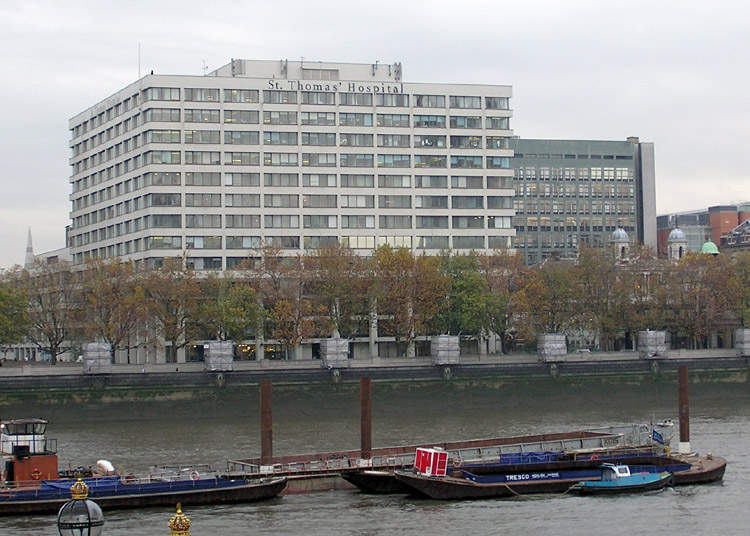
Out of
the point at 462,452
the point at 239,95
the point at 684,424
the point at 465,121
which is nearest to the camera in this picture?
the point at 462,452

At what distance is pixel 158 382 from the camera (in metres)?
114

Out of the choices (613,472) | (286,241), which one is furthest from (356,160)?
(613,472)

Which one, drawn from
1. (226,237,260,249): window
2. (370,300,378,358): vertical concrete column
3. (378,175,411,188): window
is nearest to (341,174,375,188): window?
(378,175,411,188): window

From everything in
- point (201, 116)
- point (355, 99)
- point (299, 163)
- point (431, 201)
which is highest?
point (355, 99)

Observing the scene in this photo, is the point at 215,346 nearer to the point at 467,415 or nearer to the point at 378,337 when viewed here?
the point at 467,415

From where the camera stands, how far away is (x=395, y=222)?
518 feet

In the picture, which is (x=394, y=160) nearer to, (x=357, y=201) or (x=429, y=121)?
(x=429, y=121)

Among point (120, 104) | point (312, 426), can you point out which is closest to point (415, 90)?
point (120, 104)

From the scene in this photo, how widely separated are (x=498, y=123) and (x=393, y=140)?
15196 mm

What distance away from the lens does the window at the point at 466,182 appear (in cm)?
16038

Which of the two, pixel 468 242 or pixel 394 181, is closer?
pixel 394 181

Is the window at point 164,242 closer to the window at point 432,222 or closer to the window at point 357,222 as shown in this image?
the window at point 357,222

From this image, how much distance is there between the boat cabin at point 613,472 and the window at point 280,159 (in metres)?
95.6

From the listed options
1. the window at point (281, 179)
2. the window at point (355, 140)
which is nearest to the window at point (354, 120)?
the window at point (355, 140)
